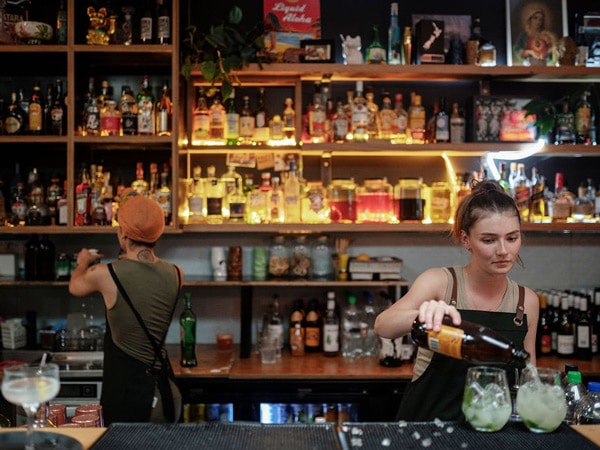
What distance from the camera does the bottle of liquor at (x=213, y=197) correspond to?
3818 mm

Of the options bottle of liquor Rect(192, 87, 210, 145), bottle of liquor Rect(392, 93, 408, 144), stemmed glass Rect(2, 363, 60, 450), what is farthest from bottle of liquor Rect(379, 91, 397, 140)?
stemmed glass Rect(2, 363, 60, 450)

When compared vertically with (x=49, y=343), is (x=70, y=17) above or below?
above

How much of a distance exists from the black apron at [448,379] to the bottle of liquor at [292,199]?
1.69 metres

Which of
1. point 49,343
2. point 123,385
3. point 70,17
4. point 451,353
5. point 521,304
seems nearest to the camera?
point 451,353

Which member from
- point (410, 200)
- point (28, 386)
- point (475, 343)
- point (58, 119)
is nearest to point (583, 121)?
point (410, 200)

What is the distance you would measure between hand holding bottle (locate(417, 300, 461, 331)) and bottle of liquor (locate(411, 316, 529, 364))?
12 mm

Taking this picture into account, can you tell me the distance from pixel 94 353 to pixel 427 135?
2.18m

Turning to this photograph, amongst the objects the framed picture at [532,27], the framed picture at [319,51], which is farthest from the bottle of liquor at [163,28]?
the framed picture at [532,27]

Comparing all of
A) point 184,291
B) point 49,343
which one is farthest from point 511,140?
point 49,343

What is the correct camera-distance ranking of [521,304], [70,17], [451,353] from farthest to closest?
[70,17], [521,304], [451,353]

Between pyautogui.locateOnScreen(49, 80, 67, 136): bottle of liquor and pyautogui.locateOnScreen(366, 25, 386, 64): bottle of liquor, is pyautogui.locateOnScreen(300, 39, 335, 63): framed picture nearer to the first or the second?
pyautogui.locateOnScreen(366, 25, 386, 64): bottle of liquor

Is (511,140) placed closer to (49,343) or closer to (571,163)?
(571,163)

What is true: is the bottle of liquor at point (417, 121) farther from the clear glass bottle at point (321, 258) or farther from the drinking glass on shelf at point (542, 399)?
the drinking glass on shelf at point (542, 399)

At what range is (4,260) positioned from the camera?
155 inches
